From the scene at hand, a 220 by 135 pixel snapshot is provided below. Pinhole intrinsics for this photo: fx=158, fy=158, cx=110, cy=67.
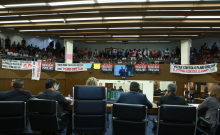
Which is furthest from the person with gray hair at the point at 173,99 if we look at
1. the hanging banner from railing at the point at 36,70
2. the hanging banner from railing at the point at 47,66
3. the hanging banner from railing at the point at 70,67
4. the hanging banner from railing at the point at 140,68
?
the hanging banner from railing at the point at 36,70

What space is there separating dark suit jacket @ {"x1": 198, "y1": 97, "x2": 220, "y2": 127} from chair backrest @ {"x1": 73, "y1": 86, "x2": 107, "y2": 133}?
1.86 metres

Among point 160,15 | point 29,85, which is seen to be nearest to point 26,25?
point 29,85

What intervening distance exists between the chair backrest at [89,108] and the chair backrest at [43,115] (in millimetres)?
350

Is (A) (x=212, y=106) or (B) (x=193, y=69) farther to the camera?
(B) (x=193, y=69)

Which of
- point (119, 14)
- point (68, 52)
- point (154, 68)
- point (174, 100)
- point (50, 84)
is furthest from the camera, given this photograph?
point (68, 52)

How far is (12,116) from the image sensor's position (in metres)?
2.74

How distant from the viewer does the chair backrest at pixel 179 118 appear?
7.92ft

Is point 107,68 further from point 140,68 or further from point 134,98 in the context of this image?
point 134,98

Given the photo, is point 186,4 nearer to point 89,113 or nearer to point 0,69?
point 89,113

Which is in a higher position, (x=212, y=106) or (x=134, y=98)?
(x=134, y=98)

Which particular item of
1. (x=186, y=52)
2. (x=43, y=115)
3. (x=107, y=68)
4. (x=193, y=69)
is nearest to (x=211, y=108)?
(x=43, y=115)

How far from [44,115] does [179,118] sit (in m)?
2.20

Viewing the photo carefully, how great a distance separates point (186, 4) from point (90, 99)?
671 centimetres

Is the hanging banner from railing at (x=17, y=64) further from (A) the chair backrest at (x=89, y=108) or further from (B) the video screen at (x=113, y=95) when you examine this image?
(A) the chair backrest at (x=89, y=108)
